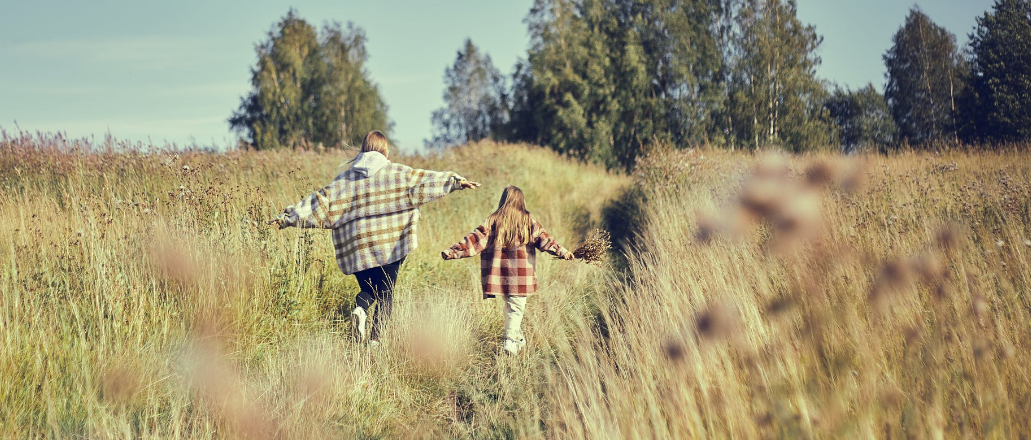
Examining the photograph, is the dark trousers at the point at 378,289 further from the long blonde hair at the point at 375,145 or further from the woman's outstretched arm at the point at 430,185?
the long blonde hair at the point at 375,145

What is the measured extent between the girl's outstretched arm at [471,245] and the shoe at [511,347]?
2.29ft

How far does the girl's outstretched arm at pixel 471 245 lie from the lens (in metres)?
4.37

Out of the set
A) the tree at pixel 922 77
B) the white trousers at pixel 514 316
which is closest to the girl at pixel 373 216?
the white trousers at pixel 514 316

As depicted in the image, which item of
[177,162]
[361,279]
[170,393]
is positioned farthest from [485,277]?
[177,162]

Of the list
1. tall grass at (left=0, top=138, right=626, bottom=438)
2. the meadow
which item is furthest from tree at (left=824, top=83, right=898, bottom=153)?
tall grass at (left=0, top=138, right=626, bottom=438)

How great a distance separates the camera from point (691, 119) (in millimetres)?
23141

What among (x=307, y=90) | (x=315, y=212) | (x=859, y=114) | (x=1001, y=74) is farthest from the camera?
(x=307, y=90)

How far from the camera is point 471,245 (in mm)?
4488

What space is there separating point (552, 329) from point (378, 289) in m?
1.42

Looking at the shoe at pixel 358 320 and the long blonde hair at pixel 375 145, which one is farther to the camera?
the long blonde hair at pixel 375 145

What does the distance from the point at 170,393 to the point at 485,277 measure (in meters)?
2.22

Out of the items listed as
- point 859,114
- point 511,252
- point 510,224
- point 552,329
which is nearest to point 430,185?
point 510,224

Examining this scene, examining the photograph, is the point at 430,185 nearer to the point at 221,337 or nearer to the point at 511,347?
the point at 511,347

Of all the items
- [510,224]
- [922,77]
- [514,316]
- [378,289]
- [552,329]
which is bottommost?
[552,329]
